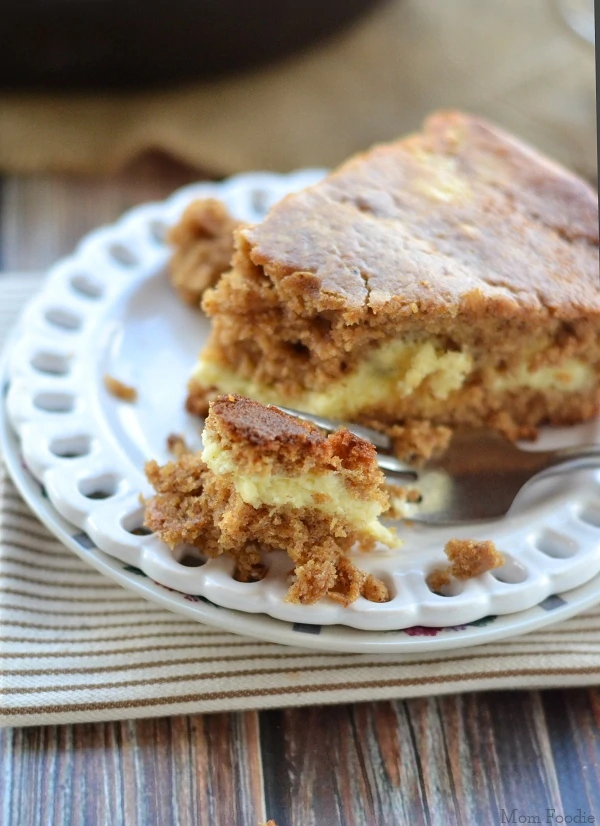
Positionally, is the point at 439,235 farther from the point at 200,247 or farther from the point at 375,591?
the point at 375,591

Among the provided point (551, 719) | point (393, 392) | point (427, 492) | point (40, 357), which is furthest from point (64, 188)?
point (551, 719)

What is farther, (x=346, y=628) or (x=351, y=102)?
(x=351, y=102)

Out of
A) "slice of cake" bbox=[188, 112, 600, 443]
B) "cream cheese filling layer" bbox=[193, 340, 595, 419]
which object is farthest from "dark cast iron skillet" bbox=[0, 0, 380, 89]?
"cream cheese filling layer" bbox=[193, 340, 595, 419]

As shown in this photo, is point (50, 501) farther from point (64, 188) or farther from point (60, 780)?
point (64, 188)

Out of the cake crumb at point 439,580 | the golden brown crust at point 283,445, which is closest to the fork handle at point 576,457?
the cake crumb at point 439,580

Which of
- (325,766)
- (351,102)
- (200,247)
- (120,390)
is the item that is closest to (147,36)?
(351,102)

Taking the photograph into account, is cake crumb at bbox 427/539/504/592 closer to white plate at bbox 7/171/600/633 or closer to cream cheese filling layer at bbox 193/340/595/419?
white plate at bbox 7/171/600/633

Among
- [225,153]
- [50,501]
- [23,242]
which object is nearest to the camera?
[50,501]
